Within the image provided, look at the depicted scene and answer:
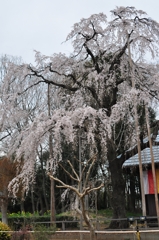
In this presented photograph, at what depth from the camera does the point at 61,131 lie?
10.7 meters

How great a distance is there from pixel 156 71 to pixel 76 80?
10.6 ft

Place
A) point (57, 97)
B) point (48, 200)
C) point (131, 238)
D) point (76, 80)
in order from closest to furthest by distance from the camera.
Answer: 1. point (131, 238)
2. point (76, 80)
3. point (57, 97)
4. point (48, 200)

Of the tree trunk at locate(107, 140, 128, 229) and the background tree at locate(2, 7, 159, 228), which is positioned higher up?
the background tree at locate(2, 7, 159, 228)

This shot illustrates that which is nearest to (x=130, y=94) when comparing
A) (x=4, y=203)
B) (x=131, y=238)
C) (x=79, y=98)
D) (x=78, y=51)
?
(x=79, y=98)

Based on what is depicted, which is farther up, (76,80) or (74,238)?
(76,80)

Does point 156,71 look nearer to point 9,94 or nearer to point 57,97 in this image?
point 57,97

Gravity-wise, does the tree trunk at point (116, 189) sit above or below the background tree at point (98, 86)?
below

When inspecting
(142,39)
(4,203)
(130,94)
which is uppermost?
(142,39)

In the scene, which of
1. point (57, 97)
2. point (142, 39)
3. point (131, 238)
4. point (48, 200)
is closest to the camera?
point (131, 238)

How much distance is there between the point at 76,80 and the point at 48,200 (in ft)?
55.7

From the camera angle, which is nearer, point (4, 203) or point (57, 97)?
point (57, 97)

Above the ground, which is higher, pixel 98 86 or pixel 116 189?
pixel 98 86

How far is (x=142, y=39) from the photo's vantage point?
473 inches

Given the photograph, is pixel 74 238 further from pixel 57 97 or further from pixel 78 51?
pixel 78 51
